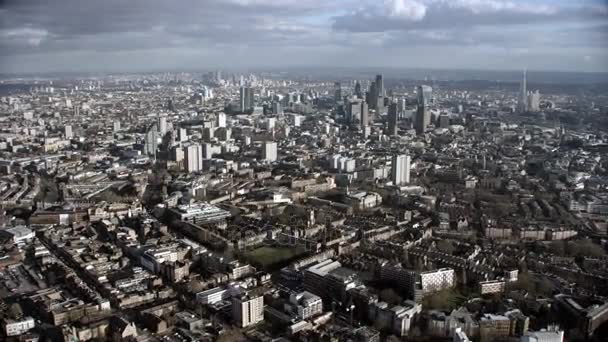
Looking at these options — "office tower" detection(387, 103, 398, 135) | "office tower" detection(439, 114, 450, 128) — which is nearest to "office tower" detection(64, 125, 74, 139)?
"office tower" detection(387, 103, 398, 135)

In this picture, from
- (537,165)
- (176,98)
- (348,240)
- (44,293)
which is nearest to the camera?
(44,293)

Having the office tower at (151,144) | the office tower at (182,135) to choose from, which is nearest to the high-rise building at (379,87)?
the office tower at (182,135)

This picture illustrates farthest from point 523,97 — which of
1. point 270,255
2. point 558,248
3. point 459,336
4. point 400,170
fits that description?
point 459,336

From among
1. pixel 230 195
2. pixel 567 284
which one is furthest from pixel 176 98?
pixel 567 284

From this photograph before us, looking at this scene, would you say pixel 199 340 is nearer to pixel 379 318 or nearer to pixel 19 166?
pixel 379 318

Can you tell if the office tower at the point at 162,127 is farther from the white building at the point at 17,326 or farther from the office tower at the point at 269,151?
the white building at the point at 17,326

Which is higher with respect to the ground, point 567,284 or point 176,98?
point 176,98
